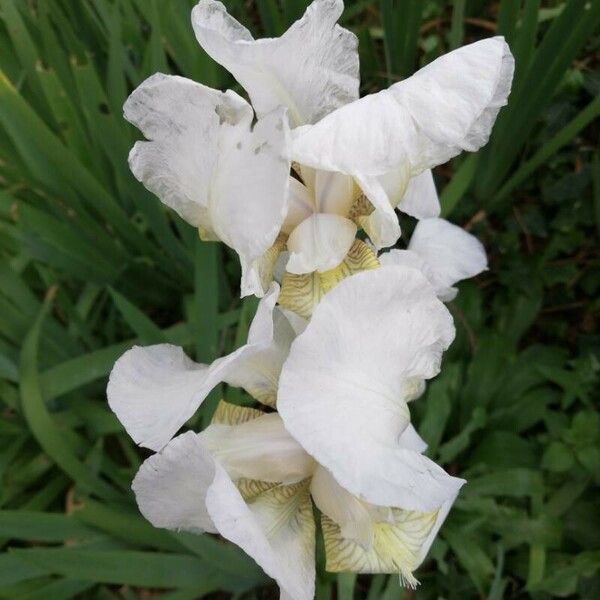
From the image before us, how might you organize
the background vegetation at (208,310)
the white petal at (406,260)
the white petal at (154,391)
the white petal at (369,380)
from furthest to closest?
the background vegetation at (208,310)
the white petal at (406,260)
the white petal at (154,391)
the white petal at (369,380)

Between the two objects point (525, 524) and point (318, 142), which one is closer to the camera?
point (318, 142)

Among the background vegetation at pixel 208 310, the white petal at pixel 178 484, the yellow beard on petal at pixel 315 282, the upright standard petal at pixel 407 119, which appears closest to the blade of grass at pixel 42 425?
the background vegetation at pixel 208 310

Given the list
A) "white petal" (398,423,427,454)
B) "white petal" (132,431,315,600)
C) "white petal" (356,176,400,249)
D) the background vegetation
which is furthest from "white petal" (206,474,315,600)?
the background vegetation

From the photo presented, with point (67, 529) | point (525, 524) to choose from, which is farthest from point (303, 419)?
point (525, 524)

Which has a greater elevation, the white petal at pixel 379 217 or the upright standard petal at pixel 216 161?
the upright standard petal at pixel 216 161

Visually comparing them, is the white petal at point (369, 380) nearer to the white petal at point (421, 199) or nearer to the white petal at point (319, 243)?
the white petal at point (319, 243)

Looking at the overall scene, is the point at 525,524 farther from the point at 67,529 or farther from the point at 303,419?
the point at 303,419

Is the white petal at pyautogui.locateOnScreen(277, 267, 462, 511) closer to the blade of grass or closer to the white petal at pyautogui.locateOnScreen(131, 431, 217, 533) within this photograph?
the white petal at pyautogui.locateOnScreen(131, 431, 217, 533)
